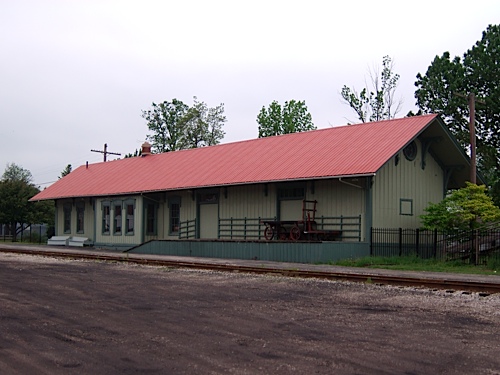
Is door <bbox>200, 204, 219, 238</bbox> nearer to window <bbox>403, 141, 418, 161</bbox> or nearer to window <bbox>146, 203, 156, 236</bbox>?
window <bbox>146, 203, 156, 236</bbox>

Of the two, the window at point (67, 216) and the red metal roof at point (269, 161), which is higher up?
the red metal roof at point (269, 161)

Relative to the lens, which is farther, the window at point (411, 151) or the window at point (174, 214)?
the window at point (174, 214)

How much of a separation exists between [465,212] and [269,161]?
29.3 feet

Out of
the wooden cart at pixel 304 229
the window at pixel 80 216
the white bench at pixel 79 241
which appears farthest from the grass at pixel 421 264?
the window at pixel 80 216

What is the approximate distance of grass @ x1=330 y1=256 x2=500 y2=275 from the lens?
67.5 ft

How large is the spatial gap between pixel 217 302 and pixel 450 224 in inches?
578

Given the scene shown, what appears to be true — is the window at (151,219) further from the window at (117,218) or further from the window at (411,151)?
the window at (411,151)

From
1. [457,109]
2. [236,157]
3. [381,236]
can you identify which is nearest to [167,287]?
[381,236]

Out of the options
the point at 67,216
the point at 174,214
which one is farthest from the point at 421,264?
the point at 67,216

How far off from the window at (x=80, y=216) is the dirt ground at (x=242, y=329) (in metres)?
25.5

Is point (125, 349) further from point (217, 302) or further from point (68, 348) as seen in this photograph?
point (217, 302)

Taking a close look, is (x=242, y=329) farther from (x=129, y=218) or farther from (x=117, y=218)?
(x=117, y=218)

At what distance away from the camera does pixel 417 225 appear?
27688mm

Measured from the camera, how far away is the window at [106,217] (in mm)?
37406
